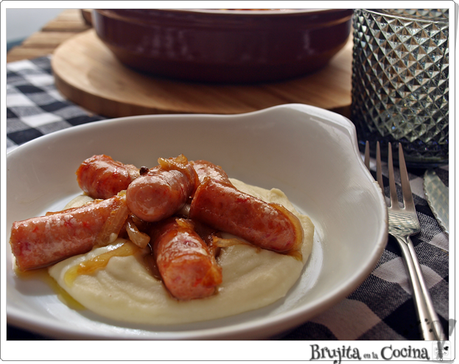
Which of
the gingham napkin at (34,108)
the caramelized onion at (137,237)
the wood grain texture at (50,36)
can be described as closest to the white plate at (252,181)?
the caramelized onion at (137,237)

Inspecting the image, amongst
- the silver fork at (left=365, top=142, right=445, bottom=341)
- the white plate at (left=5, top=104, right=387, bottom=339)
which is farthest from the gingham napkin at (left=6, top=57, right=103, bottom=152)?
the silver fork at (left=365, top=142, right=445, bottom=341)

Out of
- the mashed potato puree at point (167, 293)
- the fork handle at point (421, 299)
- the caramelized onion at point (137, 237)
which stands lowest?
the fork handle at point (421, 299)

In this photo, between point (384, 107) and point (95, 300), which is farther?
point (384, 107)

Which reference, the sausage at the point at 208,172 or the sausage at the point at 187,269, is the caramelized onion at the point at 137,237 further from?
the sausage at the point at 208,172

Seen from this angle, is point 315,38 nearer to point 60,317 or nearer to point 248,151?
point 248,151

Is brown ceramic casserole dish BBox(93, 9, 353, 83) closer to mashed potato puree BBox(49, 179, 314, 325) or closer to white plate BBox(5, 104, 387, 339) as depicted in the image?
white plate BBox(5, 104, 387, 339)
